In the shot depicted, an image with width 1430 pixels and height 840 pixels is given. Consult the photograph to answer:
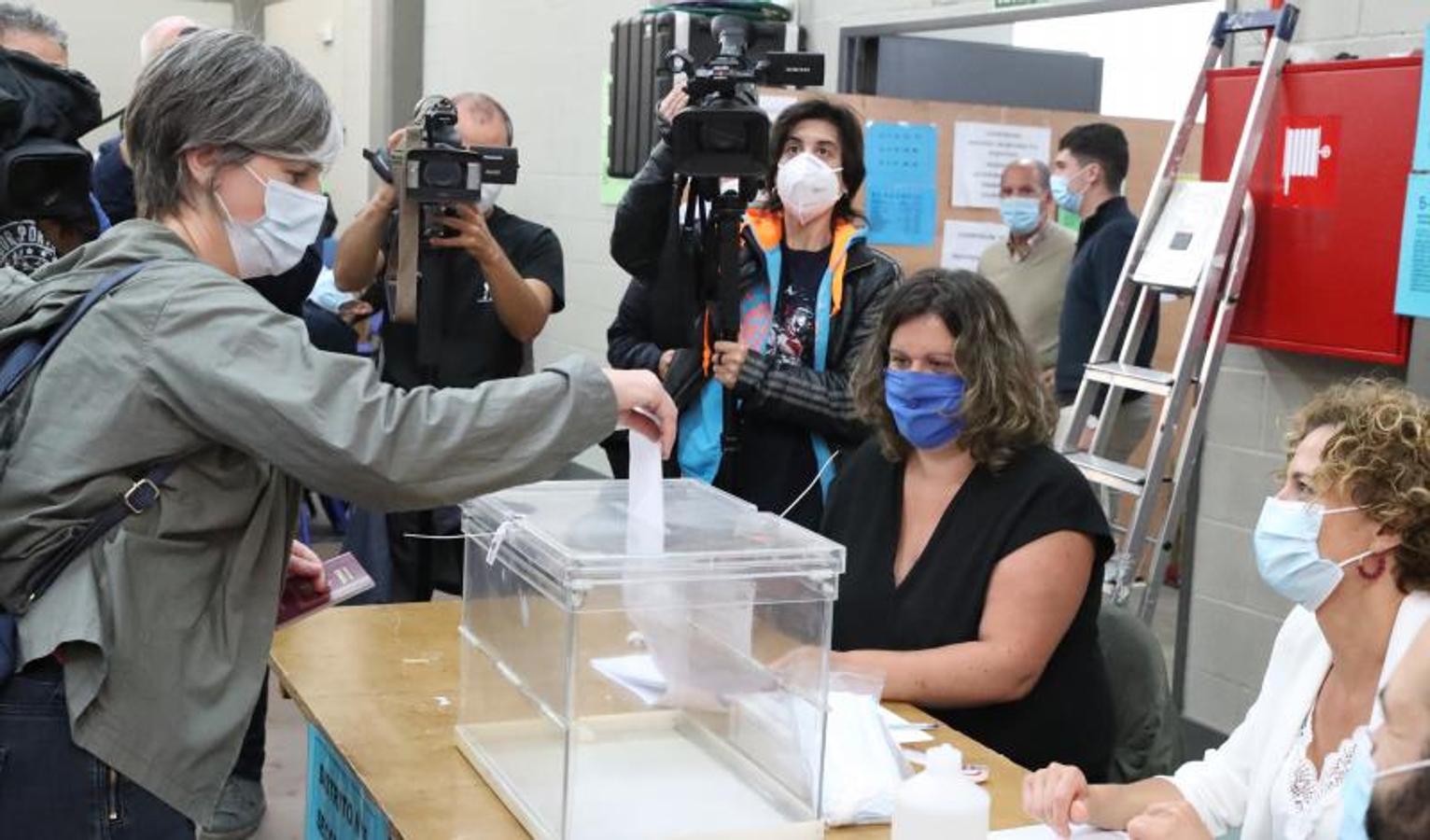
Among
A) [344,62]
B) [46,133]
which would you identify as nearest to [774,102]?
[46,133]

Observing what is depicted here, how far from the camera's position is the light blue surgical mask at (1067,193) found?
474cm

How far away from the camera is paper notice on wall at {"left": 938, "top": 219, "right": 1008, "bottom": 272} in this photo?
4.93 metres

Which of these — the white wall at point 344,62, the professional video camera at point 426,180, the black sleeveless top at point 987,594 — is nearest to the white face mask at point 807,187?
the professional video camera at point 426,180

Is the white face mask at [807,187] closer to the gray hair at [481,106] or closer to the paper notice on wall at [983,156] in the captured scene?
the gray hair at [481,106]

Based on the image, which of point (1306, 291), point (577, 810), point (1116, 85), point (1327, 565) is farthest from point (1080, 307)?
point (577, 810)

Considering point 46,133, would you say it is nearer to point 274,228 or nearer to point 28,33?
point 28,33

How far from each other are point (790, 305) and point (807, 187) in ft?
0.82

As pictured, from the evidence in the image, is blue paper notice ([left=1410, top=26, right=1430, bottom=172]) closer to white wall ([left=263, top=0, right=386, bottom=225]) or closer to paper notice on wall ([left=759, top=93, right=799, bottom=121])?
paper notice on wall ([left=759, top=93, right=799, bottom=121])

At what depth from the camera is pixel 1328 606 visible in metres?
1.73

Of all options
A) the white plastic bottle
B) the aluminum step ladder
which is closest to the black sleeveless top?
the white plastic bottle

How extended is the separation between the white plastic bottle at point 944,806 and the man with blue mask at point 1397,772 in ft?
1.10

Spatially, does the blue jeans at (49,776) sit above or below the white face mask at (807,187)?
below

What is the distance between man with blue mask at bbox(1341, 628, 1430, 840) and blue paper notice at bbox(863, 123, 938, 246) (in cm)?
331

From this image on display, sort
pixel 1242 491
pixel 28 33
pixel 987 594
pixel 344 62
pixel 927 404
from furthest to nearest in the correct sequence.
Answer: pixel 344 62, pixel 1242 491, pixel 28 33, pixel 927 404, pixel 987 594
